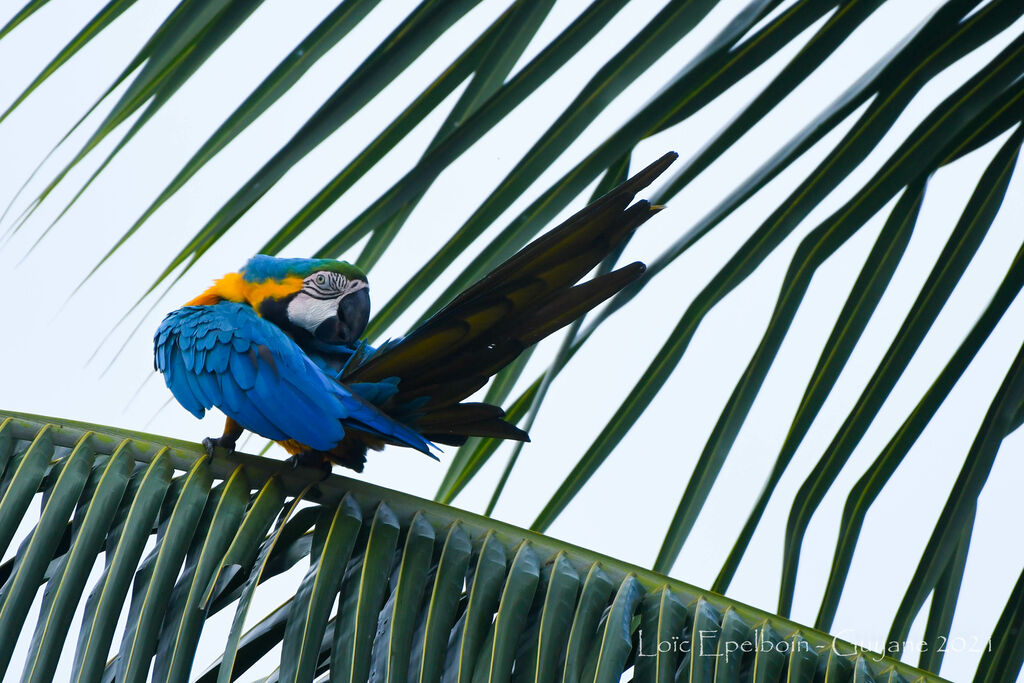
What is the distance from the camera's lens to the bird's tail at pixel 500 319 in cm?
67

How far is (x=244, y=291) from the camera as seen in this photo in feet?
3.86

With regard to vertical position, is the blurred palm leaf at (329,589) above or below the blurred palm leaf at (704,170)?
below

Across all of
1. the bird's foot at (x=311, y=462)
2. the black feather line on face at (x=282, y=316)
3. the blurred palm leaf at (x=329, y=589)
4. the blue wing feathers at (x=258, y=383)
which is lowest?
the blurred palm leaf at (x=329, y=589)

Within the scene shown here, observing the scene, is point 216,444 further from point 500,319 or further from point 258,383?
point 500,319

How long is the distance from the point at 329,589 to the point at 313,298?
1.49ft

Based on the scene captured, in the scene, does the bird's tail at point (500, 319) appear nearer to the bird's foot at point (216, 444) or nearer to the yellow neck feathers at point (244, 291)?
the bird's foot at point (216, 444)

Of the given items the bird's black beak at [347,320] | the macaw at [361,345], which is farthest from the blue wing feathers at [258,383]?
the bird's black beak at [347,320]

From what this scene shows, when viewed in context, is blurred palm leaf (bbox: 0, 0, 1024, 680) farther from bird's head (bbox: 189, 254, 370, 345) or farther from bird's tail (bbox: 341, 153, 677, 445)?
bird's head (bbox: 189, 254, 370, 345)

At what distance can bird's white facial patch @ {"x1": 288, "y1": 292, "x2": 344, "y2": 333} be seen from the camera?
1.12 meters

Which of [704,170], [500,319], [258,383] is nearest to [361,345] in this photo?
[258,383]

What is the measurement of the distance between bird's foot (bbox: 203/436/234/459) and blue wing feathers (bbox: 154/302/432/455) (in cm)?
3

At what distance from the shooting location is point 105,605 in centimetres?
72

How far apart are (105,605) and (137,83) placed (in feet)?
1.41

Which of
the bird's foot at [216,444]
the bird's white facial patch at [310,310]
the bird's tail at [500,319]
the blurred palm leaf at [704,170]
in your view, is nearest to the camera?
the bird's tail at [500,319]
